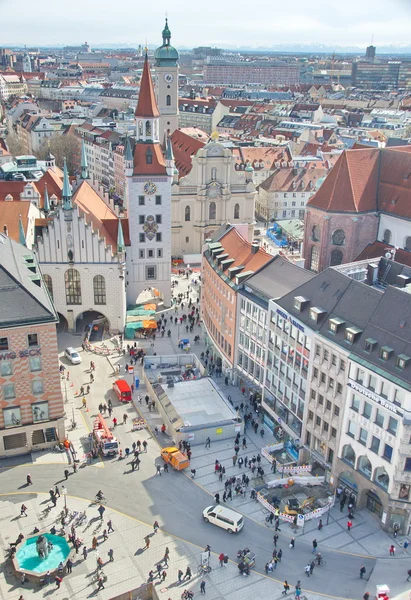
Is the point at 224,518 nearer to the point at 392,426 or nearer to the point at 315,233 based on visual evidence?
the point at 392,426

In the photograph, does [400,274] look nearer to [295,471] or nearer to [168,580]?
[295,471]

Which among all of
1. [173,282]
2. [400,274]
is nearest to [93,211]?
[173,282]

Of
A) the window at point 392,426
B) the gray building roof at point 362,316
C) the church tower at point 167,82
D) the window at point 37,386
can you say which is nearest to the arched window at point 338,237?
the gray building roof at point 362,316

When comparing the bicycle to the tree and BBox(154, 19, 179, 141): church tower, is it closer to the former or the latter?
BBox(154, 19, 179, 141): church tower

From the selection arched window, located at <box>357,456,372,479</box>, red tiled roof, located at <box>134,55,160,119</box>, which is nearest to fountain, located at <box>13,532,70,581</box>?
arched window, located at <box>357,456,372,479</box>

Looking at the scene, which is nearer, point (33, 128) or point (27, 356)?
point (27, 356)

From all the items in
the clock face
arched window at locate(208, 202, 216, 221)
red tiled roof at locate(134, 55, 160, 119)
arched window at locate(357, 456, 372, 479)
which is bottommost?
arched window at locate(357, 456, 372, 479)
